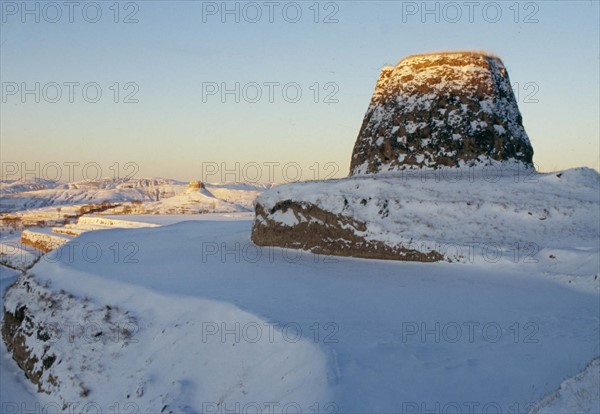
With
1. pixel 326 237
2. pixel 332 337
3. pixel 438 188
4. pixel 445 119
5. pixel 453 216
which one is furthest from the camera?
pixel 445 119

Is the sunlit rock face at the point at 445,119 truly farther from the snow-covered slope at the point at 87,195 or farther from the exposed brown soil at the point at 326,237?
the snow-covered slope at the point at 87,195

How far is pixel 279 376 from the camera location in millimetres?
4680

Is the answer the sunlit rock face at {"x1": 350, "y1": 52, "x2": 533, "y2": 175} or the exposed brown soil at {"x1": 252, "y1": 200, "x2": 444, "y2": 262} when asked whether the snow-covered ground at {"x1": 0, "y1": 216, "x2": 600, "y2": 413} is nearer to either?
the exposed brown soil at {"x1": 252, "y1": 200, "x2": 444, "y2": 262}

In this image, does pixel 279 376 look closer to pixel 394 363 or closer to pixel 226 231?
pixel 394 363

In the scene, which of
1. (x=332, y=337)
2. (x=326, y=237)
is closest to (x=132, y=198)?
(x=326, y=237)

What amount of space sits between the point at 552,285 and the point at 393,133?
4.63m

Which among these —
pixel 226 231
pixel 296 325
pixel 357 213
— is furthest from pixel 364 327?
pixel 226 231

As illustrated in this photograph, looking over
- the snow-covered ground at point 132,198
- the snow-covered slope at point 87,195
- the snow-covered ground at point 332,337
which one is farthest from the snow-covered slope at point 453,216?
the snow-covered slope at point 87,195

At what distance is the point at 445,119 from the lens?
411 inches

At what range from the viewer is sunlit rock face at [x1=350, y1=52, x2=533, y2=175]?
10266 mm

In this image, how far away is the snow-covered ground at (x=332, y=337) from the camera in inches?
170

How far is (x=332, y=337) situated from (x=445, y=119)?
660 cm

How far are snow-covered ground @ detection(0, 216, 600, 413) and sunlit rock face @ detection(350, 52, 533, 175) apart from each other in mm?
2762

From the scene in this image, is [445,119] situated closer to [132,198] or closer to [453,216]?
[453,216]
